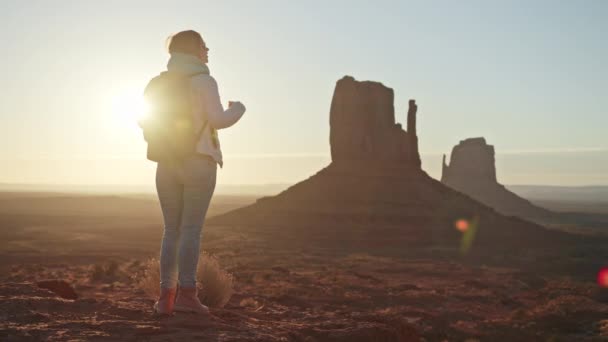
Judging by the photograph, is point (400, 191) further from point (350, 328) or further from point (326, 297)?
point (350, 328)

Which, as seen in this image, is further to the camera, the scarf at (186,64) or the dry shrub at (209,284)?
the dry shrub at (209,284)

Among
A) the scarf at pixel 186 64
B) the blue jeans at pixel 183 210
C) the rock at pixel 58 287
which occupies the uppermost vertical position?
the scarf at pixel 186 64

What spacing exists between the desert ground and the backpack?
4.64ft

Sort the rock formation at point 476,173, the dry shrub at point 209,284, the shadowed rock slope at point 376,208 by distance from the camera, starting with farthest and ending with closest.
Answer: the rock formation at point 476,173, the shadowed rock slope at point 376,208, the dry shrub at point 209,284

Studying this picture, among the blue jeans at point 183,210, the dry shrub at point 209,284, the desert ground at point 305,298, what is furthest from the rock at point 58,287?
the blue jeans at point 183,210

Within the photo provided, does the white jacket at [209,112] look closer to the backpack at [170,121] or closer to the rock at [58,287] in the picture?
the backpack at [170,121]

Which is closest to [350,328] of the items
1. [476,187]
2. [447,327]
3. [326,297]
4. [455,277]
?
[447,327]

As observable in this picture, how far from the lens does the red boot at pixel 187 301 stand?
5.23m

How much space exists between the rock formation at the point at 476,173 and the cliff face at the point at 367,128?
174 feet

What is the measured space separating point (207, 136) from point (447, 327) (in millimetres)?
11369

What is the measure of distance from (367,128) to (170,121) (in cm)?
7351

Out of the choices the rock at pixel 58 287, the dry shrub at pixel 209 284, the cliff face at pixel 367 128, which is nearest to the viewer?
the dry shrub at pixel 209 284

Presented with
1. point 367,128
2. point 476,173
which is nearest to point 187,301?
point 367,128

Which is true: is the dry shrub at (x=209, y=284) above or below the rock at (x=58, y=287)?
above
